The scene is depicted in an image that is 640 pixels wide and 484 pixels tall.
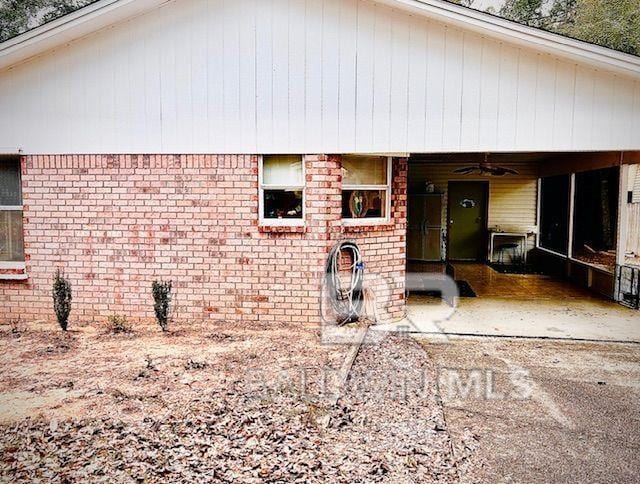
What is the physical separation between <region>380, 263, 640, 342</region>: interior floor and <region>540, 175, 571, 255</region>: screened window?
1.47 m

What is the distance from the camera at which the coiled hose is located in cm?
661


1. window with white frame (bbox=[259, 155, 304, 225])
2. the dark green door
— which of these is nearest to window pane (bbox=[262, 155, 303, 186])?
window with white frame (bbox=[259, 155, 304, 225])

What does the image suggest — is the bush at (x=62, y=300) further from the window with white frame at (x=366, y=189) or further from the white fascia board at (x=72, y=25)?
the window with white frame at (x=366, y=189)

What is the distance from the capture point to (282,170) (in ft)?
21.9

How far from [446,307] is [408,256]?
5.07 m

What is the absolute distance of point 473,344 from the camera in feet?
20.4

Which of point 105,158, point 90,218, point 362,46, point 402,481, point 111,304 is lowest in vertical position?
point 402,481

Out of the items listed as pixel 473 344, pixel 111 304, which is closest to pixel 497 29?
pixel 473 344

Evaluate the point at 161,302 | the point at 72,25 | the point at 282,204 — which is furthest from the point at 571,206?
the point at 72,25

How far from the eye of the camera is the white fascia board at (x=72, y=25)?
6.13 metres

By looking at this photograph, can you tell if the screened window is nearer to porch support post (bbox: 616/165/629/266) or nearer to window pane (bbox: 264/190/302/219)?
porch support post (bbox: 616/165/629/266)

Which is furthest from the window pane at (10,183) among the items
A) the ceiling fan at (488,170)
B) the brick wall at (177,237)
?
the ceiling fan at (488,170)

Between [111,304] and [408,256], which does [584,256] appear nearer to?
[408,256]

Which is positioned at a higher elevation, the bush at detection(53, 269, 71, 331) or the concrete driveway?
the bush at detection(53, 269, 71, 331)
